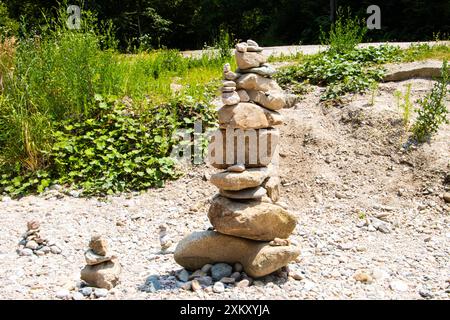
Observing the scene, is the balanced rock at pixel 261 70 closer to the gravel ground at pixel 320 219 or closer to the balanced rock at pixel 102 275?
the gravel ground at pixel 320 219

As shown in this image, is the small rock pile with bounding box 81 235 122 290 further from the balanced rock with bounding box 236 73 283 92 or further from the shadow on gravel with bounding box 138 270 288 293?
the balanced rock with bounding box 236 73 283 92

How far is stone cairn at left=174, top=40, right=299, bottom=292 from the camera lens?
401cm

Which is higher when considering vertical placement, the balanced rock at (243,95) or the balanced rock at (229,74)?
the balanced rock at (229,74)

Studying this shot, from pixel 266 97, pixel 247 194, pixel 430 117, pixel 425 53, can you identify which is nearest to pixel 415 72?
pixel 425 53

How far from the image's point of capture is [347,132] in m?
6.77

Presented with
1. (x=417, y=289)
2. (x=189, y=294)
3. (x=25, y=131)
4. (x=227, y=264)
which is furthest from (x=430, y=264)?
(x=25, y=131)

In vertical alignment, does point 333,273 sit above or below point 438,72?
below

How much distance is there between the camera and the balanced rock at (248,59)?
4.18 m

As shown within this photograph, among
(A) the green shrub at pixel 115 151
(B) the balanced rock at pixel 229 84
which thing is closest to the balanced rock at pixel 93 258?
(B) the balanced rock at pixel 229 84

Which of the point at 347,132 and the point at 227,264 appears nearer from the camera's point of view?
the point at 227,264

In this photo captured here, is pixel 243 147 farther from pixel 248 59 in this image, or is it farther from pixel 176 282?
pixel 176 282

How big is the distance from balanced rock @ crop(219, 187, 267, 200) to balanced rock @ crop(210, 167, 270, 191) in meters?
0.04
